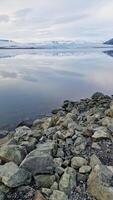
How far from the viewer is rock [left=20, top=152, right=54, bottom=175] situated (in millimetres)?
5612

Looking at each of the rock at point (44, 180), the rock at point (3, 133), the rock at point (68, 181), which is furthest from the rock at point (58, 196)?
the rock at point (3, 133)

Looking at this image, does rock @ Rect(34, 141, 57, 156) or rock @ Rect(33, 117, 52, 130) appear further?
rock @ Rect(33, 117, 52, 130)

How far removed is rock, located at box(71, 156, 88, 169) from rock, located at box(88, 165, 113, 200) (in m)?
0.43

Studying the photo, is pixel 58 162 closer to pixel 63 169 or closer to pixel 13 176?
pixel 63 169

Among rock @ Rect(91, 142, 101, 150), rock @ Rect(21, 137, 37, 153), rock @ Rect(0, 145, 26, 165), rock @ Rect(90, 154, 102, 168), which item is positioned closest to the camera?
rock @ Rect(90, 154, 102, 168)

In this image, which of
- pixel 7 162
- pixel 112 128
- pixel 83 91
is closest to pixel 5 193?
pixel 7 162

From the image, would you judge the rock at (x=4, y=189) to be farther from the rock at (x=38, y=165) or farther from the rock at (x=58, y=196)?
the rock at (x=58, y=196)

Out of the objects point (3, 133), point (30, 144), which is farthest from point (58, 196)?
point (3, 133)

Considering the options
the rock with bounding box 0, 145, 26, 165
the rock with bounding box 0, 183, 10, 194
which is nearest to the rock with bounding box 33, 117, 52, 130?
the rock with bounding box 0, 145, 26, 165

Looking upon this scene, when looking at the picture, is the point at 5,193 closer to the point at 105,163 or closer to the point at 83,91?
the point at 105,163

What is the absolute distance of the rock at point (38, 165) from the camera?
561 cm

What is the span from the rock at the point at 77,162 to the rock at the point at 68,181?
0.68 feet

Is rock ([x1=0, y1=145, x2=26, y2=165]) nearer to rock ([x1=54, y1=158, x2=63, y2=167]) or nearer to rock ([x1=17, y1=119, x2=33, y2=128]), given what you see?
rock ([x1=54, y1=158, x2=63, y2=167])

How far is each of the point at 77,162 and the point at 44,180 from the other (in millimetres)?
817
